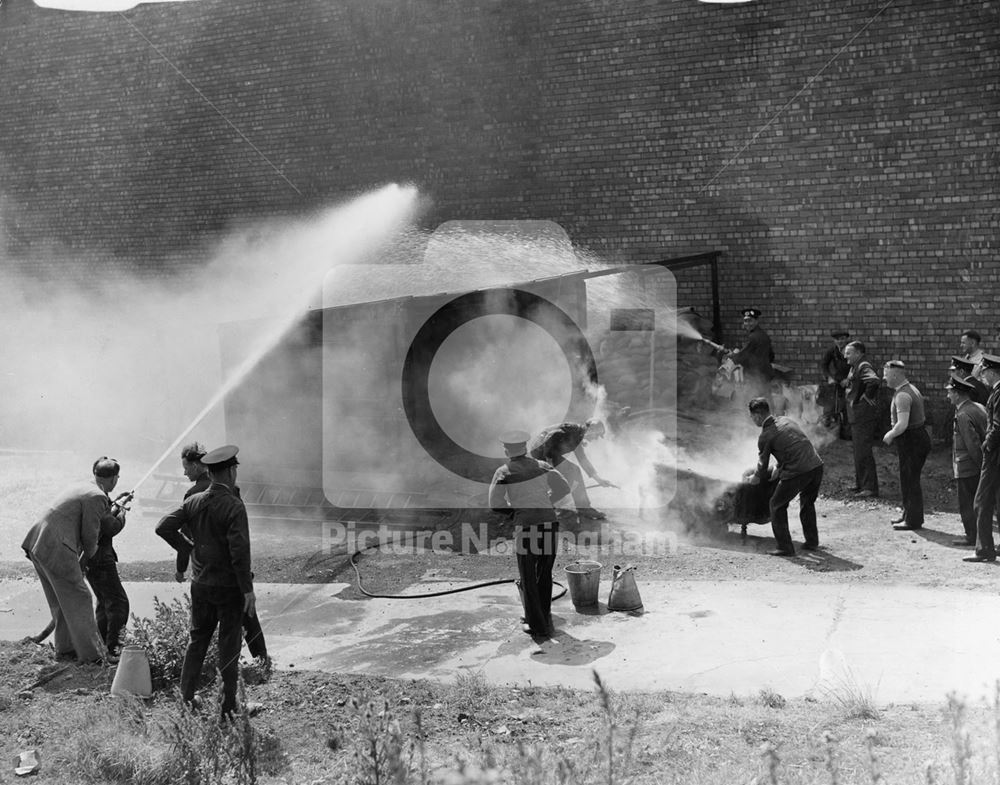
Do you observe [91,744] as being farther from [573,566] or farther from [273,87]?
[273,87]

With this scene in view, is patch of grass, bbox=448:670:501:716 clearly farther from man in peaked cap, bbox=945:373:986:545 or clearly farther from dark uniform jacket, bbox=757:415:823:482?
man in peaked cap, bbox=945:373:986:545

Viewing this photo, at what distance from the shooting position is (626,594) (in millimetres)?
7117

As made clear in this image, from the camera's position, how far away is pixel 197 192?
16.3 m

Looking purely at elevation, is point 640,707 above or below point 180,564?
below

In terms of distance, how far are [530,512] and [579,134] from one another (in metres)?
8.38

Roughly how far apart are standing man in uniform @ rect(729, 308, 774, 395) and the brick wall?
25.5 inches

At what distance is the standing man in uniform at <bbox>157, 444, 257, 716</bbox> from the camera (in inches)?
215

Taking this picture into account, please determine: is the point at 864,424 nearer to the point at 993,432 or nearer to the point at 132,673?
the point at 993,432

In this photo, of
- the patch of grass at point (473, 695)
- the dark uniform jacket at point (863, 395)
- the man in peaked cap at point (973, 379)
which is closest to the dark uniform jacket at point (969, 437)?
the man in peaked cap at point (973, 379)

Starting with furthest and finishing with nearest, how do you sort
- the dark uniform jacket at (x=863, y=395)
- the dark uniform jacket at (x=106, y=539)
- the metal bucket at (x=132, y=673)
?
the dark uniform jacket at (x=863, y=395)
the dark uniform jacket at (x=106, y=539)
the metal bucket at (x=132, y=673)

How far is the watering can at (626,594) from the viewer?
7117 millimetres

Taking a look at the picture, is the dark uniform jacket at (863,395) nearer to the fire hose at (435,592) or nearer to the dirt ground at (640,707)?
the dirt ground at (640,707)

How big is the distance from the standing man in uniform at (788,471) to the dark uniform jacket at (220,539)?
204 inches

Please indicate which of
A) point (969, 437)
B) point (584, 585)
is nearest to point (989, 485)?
point (969, 437)
